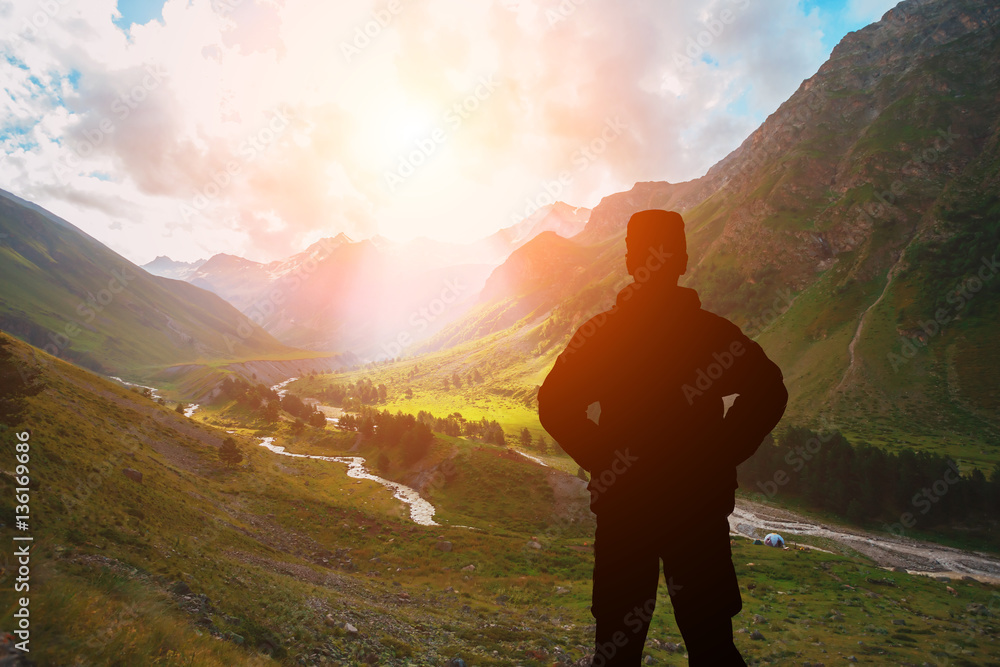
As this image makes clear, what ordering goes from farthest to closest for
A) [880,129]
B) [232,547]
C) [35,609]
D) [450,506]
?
[880,129]
[450,506]
[232,547]
[35,609]

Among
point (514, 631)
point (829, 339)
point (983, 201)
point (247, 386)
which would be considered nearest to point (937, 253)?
point (983, 201)

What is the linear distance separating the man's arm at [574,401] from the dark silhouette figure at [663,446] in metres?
0.01

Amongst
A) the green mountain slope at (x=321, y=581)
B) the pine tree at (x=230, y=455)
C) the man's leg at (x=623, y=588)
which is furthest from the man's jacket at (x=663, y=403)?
the pine tree at (x=230, y=455)

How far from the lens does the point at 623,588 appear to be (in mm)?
4691

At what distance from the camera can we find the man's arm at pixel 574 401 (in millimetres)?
4945

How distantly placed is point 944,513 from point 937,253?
321 ft

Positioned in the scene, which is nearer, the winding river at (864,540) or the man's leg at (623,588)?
the man's leg at (623,588)

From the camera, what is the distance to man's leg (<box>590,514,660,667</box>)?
4.57 m

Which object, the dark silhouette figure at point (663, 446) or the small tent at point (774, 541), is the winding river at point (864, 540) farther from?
the dark silhouette figure at point (663, 446)

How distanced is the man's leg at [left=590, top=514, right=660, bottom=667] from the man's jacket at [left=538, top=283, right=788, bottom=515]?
1.11 ft

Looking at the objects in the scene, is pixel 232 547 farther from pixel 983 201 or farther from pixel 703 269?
pixel 703 269

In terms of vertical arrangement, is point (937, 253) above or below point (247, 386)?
above

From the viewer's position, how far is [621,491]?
A: 475 cm

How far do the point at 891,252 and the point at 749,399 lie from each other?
176m
